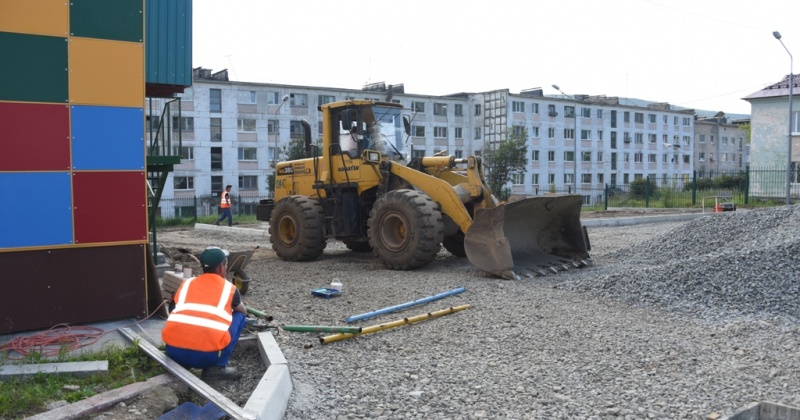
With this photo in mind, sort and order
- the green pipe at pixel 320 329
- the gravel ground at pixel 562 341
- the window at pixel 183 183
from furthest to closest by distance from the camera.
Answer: the window at pixel 183 183, the green pipe at pixel 320 329, the gravel ground at pixel 562 341

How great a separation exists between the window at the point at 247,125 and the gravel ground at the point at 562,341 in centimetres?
3955

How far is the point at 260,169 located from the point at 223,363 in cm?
4669

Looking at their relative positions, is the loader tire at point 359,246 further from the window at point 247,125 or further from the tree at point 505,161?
the window at point 247,125

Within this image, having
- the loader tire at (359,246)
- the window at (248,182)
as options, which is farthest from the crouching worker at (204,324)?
the window at (248,182)

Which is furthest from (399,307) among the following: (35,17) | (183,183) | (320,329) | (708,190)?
(183,183)

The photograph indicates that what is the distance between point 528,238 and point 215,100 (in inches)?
1587

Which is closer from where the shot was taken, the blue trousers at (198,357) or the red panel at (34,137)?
the blue trousers at (198,357)

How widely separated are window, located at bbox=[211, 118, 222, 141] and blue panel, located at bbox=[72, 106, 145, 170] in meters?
42.9

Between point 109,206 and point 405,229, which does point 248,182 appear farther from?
point 109,206

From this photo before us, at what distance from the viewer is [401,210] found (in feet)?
37.5

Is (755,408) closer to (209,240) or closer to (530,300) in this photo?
(530,300)

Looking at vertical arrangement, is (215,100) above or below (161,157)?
above

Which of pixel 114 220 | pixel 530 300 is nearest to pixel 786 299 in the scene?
pixel 530 300

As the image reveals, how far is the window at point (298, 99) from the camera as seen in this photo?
51753 millimetres
